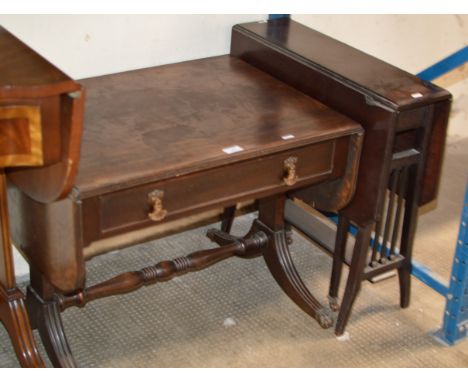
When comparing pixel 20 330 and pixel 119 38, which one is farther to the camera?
pixel 119 38

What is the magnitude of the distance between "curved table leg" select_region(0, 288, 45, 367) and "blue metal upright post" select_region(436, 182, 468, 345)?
1.28 m

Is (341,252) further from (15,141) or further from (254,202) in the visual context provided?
(15,141)

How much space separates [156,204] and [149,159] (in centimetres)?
11

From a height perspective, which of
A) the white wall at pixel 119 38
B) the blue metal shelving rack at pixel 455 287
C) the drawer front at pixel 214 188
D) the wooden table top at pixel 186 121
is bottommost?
the blue metal shelving rack at pixel 455 287

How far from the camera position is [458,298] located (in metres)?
2.73

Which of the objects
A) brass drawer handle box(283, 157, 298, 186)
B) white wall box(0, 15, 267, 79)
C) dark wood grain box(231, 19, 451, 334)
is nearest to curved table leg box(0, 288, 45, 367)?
white wall box(0, 15, 267, 79)

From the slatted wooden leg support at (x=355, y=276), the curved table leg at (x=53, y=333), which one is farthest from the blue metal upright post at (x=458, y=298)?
the curved table leg at (x=53, y=333)

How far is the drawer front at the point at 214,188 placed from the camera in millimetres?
2125

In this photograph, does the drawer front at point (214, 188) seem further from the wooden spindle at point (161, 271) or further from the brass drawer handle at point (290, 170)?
the wooden spindle at point (161, 271)

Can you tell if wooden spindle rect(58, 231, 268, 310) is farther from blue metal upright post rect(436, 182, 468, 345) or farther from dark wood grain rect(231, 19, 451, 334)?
blue metal upright post rect(436, 182, 468, 345)

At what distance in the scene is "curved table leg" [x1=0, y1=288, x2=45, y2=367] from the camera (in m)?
2.45

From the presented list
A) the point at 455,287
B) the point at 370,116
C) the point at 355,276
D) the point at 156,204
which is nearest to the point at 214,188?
the point at 156,204

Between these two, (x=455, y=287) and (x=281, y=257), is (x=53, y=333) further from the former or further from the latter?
(x=455, y=287)
